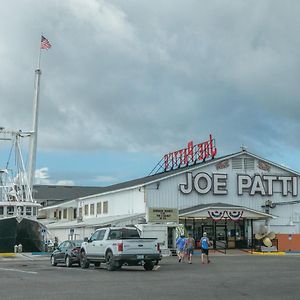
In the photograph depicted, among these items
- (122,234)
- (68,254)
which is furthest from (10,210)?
(122,234)

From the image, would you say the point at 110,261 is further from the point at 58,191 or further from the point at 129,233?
the point at 58,191

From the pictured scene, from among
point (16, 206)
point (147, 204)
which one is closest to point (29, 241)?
point (16, 206)

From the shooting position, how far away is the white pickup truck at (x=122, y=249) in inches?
952

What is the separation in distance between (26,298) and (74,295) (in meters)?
1.20

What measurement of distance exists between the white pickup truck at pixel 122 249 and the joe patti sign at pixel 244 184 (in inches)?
980

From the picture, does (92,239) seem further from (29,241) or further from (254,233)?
(254,233)

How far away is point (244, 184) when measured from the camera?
52594mm

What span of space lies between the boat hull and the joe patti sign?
1299 centimetres

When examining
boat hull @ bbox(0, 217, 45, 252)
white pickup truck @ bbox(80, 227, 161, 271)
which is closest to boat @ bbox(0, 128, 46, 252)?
boat hull @ bbox(0, 217, 45, 252)

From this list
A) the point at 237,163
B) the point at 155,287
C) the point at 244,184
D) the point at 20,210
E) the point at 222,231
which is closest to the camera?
the point at 155,287

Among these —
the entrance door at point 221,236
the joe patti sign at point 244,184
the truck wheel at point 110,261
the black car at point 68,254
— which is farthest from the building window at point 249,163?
the truck wheel at point 110,261

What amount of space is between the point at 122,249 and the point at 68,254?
527 cm

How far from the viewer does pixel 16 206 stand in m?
48.2

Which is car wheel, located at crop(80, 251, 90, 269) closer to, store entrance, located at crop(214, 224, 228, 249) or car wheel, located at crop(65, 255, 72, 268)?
A: car wheel, located at crop(65, 255, 72, 268)
